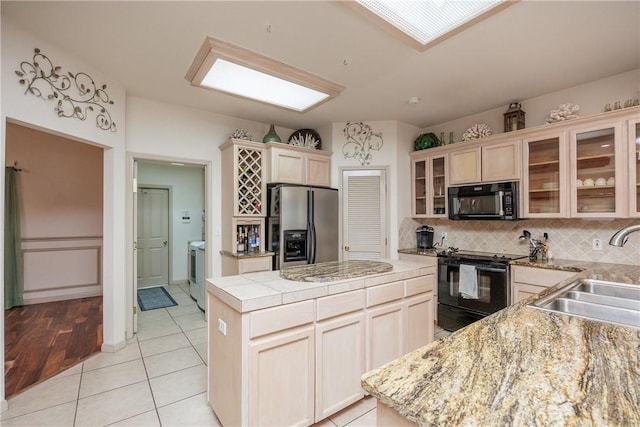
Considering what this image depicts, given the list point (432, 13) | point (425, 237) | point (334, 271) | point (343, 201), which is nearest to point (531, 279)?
point (425, 237)

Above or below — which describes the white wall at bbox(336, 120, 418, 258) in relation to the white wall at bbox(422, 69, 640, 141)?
below

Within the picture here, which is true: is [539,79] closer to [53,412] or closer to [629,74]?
[629,74]

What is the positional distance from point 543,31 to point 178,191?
19.3ft

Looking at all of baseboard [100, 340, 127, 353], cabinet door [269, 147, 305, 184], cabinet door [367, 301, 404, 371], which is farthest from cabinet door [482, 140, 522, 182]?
baseboard [100, 340, 127, 353]

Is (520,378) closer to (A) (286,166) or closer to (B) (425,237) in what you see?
(A) (286,166)

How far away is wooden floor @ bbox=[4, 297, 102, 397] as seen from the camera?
2.53 m

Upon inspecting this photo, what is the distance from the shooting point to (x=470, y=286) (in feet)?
10.5

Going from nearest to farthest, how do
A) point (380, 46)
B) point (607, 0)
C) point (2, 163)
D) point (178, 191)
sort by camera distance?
point (607, 0), point (2, 163), point (380, 46), point (178, 191)

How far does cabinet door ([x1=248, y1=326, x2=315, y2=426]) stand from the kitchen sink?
127 centimetres

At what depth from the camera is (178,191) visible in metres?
5.84

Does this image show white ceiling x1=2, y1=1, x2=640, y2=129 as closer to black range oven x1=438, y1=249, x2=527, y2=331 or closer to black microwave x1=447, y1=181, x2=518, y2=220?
black microwave x1=447, y1=181, x2=518, y2=220

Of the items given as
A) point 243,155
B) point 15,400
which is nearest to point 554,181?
point 243,155

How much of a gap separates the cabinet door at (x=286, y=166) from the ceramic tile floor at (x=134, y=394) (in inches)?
83.6

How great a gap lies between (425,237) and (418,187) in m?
0.74
